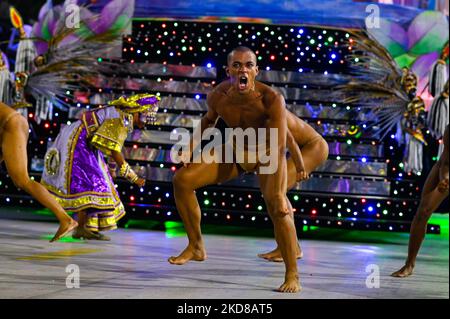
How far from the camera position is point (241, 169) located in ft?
19.7

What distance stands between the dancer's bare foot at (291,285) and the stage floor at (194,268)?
0.19ft

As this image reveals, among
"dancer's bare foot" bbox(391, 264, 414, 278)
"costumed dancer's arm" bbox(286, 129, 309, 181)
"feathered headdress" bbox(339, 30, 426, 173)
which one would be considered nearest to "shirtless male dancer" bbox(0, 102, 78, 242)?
"costumed dancer's arm" bbox(286, 129, 309, 181)

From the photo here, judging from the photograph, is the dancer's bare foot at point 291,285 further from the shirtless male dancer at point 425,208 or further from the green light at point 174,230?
the green light at point 174,230

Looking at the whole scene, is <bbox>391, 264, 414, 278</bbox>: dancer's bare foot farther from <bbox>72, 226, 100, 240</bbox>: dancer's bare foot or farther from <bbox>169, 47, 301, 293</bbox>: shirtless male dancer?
<bbox>72, 226, 100, 240</bbox>: dancer's bare foot

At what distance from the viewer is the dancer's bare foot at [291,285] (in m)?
5.13

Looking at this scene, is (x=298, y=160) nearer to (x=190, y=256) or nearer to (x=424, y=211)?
(x=424, y=211)

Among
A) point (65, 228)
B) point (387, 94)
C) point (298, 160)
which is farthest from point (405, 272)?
point (387, 94)

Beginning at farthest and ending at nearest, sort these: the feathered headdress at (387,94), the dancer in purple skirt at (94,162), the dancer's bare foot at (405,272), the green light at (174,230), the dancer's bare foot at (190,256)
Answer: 1. the feathered headdress at (387,94)
2. the green light at (174,230)
3. the dancer in purple skirt at (94,162)
4. the dancer's bare foot at (190,256)
5. the dancer's bare foot at (405,272)

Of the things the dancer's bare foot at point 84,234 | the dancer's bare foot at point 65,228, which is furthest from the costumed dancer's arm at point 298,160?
the dancer's bare foot at point 84,234

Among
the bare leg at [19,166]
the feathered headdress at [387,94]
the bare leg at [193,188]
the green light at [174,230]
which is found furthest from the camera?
the feathered headdress at [387,94]

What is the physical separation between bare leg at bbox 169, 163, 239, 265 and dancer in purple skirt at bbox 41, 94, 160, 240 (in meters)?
1.58

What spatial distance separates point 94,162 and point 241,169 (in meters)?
2.26

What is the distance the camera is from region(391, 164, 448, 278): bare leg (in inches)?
235

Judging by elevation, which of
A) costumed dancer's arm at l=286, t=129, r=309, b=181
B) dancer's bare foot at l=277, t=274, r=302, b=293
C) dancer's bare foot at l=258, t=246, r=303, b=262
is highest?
costumed dancer's arm at l=286, t=129, r=309, b=181
